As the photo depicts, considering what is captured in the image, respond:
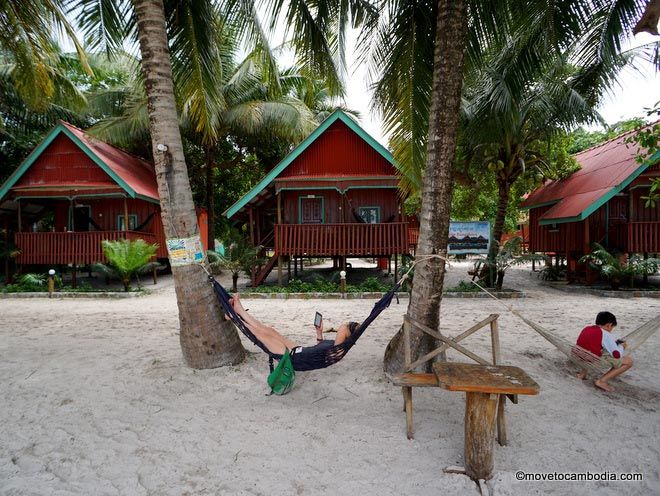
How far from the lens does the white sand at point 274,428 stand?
9.21 feet

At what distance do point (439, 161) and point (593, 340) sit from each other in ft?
9.08

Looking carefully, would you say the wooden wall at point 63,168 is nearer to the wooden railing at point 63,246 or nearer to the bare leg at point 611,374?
the wooden railing at point 63,246

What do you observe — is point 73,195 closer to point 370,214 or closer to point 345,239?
point 345,239

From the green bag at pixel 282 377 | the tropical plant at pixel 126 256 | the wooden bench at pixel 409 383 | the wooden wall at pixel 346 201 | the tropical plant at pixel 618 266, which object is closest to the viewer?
the wooden bench at pixel 409 383

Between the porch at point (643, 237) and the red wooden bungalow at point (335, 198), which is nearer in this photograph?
the porch at point (643, 237)

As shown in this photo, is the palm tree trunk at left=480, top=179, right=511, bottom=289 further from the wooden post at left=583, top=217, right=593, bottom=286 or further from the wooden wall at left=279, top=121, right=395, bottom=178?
the wooden wall at left=279, top=121, right=395, bottom=178

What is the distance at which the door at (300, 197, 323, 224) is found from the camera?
14.3 m

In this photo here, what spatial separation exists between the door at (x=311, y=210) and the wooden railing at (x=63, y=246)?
5.91m

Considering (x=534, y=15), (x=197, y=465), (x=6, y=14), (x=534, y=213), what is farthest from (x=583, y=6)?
(x=534, y=213)

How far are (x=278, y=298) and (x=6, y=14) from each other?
27.5ft

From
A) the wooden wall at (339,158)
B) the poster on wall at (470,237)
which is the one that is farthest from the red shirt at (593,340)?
Result: the poster on wall at (470,237)

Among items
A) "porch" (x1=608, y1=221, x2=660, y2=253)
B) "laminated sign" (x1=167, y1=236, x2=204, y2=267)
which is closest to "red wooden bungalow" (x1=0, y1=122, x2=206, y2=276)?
"laminated sign" (x1=167, y1=236, x2=204, y2=267)

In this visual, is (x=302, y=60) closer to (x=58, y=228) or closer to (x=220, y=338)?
(x=220, y=338)

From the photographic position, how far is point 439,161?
4.13 m
